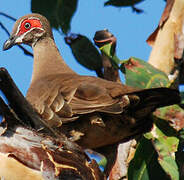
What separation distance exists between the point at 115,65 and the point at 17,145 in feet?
4.91

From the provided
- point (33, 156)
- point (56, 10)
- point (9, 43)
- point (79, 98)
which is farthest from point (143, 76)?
point (9, 43)

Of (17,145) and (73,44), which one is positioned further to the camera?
(73,44)

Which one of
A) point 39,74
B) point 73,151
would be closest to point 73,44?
point 39,74

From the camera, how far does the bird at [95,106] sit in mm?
3416

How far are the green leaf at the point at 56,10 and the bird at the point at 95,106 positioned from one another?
37.2 inches

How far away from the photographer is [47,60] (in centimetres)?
499

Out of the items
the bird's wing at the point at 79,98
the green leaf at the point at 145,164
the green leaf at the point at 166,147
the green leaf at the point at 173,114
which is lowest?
the green leaf at the point at 145,164

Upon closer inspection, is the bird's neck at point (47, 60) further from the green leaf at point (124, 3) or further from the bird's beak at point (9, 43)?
the green leaf at point (124, 3)

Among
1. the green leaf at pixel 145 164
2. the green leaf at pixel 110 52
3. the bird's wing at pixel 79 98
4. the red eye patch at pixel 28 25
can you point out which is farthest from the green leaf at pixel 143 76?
the red eye patch at pixel 28 25

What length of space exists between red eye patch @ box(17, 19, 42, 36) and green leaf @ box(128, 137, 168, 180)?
2038 millimetres

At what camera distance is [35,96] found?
12.8 feet

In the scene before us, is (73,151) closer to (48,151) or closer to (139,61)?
(48,151)

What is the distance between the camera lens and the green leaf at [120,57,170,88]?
3.80 meters

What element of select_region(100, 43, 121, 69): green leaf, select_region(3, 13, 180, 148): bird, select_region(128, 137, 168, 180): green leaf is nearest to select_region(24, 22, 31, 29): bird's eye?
select_region(3, 13, 180, 148): bird
